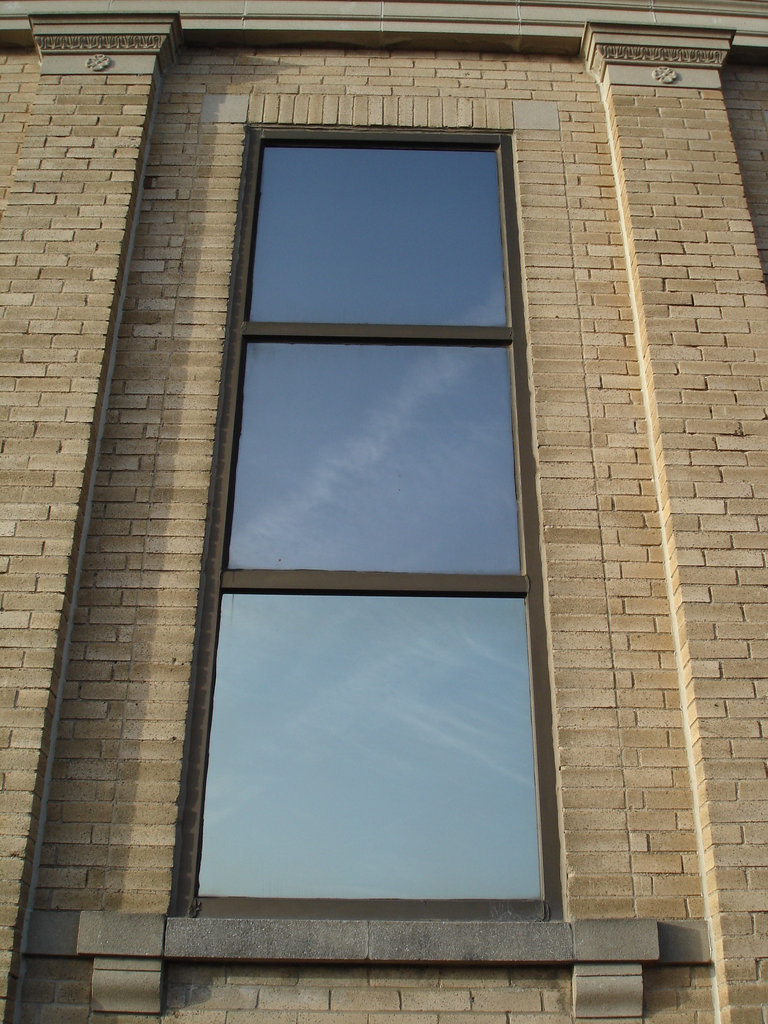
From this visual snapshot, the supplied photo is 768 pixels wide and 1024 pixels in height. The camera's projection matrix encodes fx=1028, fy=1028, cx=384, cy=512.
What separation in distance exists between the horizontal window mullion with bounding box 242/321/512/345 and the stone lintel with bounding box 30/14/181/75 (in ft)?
7.12

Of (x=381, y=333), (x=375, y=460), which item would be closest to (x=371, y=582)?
(x=375, y=460)

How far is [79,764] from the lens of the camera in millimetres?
4578

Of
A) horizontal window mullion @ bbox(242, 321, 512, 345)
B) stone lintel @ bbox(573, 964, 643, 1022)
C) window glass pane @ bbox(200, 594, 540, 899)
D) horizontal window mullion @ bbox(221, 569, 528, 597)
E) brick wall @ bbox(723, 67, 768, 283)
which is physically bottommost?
stone lintel @ bbox(573, 964, 643, 1022)

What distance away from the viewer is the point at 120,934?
418 centimetres

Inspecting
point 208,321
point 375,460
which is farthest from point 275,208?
point 375,460

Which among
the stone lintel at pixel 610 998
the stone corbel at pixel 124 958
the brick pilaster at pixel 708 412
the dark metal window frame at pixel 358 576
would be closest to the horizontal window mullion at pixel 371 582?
the dark metal window frame at pixel 358 576

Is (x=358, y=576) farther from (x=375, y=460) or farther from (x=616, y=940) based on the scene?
(x=616, y=940)

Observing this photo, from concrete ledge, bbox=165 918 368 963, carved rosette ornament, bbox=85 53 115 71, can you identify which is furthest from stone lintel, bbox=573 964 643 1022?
carved rosette ornament, bbox=85 53 115 71

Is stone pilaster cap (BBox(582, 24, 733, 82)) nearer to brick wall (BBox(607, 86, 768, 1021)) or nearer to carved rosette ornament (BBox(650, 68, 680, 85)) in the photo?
carved rosette ornament (BBox(650, 68, 680, 85))

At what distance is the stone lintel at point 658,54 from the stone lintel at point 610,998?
547cm

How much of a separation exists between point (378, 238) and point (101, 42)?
92.3 inches

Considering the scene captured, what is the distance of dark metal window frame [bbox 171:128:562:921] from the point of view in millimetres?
4414

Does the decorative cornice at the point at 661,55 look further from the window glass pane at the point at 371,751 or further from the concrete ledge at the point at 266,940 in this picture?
the concrete ledge at the point at 266,940

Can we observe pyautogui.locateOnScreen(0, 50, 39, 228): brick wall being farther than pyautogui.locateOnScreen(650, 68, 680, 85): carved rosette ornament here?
No
